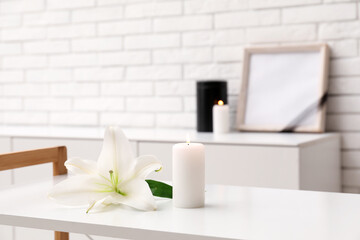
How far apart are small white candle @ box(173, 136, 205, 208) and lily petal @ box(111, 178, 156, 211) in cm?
6

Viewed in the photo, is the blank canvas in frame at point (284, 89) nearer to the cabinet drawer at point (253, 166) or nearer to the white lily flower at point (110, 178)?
the cabinet drawer at point (253, 166)

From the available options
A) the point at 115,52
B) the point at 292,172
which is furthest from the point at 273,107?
the point at 115,52

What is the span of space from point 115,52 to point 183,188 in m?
1.88

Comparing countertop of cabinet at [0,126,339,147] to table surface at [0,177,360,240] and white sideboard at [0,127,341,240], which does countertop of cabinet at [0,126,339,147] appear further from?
table surface at [0,177,360,240]

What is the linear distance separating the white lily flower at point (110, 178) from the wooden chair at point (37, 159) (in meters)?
0.25

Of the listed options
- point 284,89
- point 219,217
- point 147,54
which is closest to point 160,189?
point 219,217

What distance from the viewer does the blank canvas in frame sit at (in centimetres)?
228

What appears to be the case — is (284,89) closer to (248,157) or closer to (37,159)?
(248,157)

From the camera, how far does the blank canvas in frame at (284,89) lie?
2275mm

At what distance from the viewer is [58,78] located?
2939mm

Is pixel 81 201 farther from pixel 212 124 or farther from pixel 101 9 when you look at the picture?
pixel 101 9

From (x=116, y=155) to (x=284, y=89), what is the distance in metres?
1.45

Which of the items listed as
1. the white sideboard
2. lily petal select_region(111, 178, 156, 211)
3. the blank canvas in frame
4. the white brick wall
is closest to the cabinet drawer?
the white sideboard

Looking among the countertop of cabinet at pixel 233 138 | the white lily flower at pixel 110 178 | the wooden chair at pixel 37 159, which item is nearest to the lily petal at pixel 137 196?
the white lily flower at pixel 110 178
